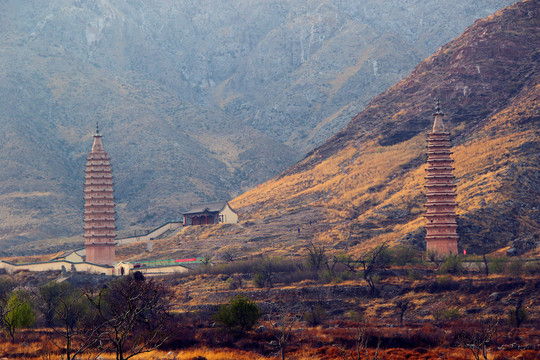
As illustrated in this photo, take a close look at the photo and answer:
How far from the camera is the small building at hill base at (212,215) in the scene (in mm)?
143875

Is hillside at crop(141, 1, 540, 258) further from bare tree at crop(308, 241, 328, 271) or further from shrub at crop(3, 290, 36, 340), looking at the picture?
shrub at crop(3, 290, 36, 340)

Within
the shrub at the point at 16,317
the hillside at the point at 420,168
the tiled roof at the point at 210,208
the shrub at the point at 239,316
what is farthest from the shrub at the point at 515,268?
the tiled roof at the point at 210,208

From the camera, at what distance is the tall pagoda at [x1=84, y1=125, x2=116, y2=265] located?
118500 millimetres

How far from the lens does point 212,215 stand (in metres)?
147

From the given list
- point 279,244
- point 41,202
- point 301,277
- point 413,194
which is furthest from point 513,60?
point 41,202

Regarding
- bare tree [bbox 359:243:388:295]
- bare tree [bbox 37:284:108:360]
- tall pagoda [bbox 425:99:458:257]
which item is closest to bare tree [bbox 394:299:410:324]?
bare tree [bbox 359:243:388:295]

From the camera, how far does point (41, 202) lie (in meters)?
199

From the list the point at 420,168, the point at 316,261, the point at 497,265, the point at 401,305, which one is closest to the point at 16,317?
the point at 401,305

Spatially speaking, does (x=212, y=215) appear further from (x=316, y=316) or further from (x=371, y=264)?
(x=316, y=316)

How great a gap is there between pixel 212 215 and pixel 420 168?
113ft

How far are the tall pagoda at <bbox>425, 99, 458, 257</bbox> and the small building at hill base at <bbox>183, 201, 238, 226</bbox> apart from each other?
158 feet

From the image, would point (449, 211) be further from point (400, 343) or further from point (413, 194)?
point (400, 343)

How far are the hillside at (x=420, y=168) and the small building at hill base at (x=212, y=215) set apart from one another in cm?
365

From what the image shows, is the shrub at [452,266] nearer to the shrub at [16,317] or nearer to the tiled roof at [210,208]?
the shrub at [16,317]
